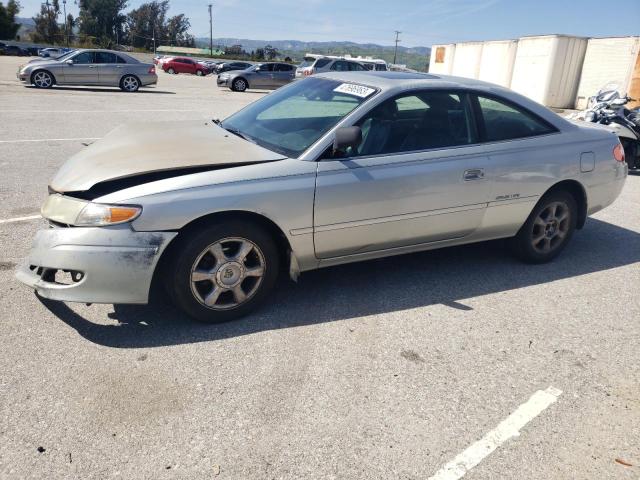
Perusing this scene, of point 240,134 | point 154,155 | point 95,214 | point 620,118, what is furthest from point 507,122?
point 620,118

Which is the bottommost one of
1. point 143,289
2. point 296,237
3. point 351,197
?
point 143,289

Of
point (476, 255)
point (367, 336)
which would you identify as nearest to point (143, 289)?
point (367, 336)

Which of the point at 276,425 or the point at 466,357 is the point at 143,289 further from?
the point at 466,357

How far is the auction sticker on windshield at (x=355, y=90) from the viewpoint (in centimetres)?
389

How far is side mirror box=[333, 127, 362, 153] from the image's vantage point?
341cm

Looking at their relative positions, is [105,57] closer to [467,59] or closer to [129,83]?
[129,83]

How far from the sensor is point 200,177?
10.5 ft

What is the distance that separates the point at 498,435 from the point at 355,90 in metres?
2.60

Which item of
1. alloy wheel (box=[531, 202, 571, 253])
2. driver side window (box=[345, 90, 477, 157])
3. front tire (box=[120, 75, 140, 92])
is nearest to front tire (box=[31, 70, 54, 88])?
front tire (box=[120, 75, 140, 92])

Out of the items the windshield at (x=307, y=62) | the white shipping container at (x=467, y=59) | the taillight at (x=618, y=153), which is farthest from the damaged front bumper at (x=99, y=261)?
the white shipping container at (x=467, y=59)

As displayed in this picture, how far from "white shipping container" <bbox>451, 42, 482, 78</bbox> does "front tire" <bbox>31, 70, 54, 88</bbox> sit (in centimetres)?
2069

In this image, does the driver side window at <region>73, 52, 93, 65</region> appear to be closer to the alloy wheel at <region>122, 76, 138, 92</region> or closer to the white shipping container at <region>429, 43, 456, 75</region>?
the alloy wheel at <region>122, 76, 138, 92</region>

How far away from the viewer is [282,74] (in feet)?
87.9

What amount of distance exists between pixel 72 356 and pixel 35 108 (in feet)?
39.1
